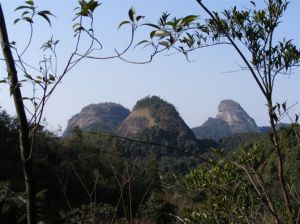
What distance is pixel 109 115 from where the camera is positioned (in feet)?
435

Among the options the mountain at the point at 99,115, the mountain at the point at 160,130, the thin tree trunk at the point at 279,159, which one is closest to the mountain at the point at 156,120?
the mountain at the point at 160,130

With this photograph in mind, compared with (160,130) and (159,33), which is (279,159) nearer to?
(159,33)

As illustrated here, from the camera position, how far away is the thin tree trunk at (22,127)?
1.33 metres

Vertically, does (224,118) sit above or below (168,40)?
above

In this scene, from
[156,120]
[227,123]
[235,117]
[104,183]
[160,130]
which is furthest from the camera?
[235,117]

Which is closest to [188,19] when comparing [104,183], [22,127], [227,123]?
[22,127]

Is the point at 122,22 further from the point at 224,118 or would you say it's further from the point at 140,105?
the point at 224,118

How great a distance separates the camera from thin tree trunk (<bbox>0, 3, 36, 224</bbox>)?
1334mm

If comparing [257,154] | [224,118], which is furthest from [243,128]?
[257,154]

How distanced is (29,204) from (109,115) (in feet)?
432

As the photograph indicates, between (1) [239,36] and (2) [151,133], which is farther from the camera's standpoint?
(2) [151,133]

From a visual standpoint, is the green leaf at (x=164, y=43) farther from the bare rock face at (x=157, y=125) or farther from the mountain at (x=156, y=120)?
the mountain at (x=156, y=120)

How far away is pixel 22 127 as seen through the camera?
1381 mm

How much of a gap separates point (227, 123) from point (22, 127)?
6619 inches
